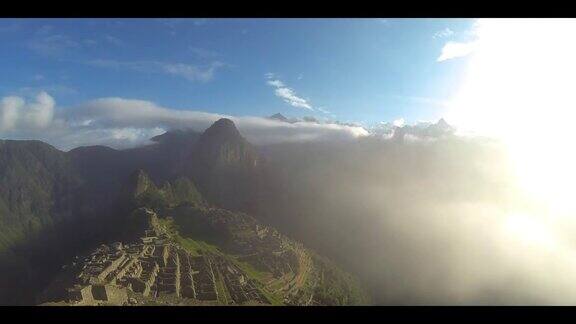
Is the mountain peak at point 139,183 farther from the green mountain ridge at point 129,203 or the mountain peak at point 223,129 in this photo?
the mountain peak at point 223,129

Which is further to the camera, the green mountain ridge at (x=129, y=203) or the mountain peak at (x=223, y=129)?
the mountain peak at (x=223, y=129)

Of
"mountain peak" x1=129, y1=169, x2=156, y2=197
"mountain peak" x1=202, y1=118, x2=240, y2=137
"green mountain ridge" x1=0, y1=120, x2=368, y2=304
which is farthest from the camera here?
"mountain peak" x1=202, y1=118, x2=240, y2=137

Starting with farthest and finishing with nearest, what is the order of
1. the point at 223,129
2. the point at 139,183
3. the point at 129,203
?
the point at 223,129 < the point at 139,183 < the point at 129,203

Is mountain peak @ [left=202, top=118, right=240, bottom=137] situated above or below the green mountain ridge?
above

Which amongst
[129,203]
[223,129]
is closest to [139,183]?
[129,203]

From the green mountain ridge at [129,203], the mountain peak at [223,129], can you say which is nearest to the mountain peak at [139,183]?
the green mountain ridge at [129,203]

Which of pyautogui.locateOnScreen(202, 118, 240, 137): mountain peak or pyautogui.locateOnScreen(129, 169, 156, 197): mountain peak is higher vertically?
pyautogui.locateOnScreen(202, 118, 240, 137): mountain peak

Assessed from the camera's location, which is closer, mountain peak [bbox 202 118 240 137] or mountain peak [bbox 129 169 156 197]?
mountain peak [bbox 129 169 156 197]

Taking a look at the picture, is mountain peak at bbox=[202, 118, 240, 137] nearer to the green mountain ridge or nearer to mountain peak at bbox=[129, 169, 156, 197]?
the green mountain ridge

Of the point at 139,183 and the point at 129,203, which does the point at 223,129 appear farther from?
the point at 129,203

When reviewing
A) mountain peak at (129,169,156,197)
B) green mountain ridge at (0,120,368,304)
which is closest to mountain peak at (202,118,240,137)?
green mountain ridge at (0,120,368,304)

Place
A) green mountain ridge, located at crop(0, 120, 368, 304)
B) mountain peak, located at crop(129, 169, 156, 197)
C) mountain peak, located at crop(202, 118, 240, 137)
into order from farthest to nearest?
mountain peak, located at crop(202, 118, 240, 137)
mountain peak, located at crop(129, 169, 156, 197)
green mountain ridge, located at crop(0, 120, 368, 304)
